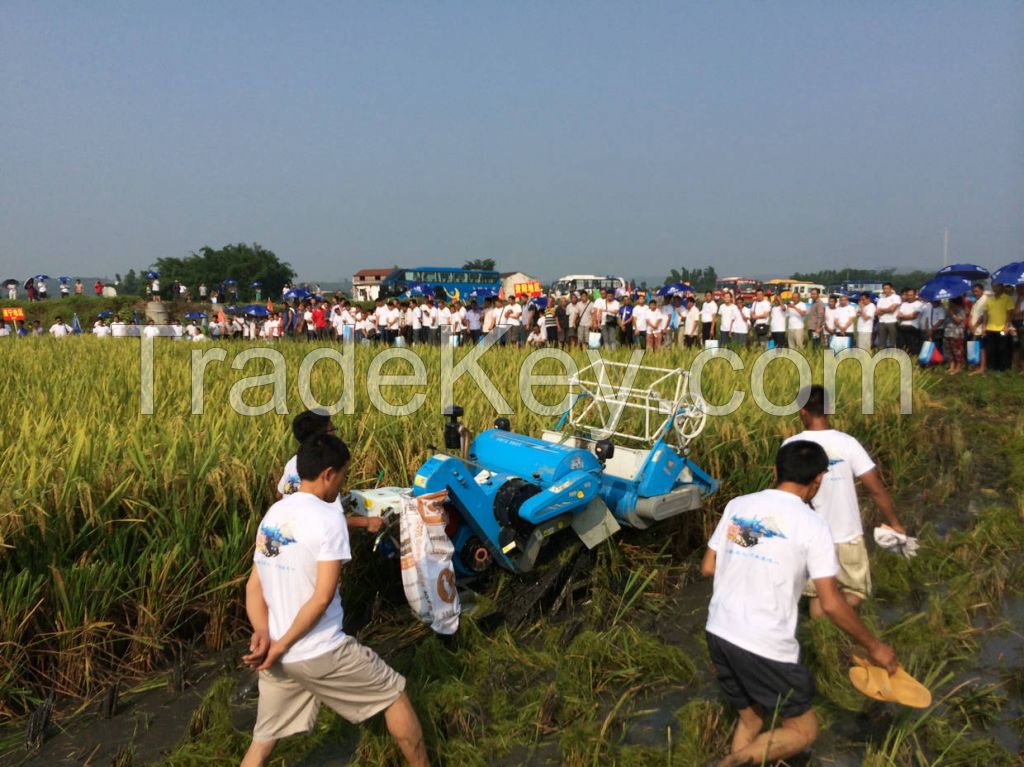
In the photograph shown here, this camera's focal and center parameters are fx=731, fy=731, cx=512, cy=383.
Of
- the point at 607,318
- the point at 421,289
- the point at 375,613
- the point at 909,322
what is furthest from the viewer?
the point at 421,289

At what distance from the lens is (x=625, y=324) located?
16.7 m

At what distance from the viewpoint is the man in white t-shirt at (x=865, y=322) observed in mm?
14438

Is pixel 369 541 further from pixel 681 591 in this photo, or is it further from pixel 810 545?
pixel 810 545

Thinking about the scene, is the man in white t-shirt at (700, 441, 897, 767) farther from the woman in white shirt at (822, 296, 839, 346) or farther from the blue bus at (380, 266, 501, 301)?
the blue bus at (380, 266, 501, 301)

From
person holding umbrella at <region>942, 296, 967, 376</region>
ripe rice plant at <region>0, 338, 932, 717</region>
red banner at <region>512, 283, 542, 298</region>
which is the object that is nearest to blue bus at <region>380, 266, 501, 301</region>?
red banner at <region>512, 283, 542, 298</region>

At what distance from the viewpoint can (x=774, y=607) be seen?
2785 millimetres

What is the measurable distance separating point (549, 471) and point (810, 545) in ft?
7.10

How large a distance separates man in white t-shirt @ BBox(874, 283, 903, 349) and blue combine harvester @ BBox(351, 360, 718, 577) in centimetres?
1048

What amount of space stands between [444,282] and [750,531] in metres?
45.4

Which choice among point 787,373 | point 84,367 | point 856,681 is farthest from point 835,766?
point 84,367

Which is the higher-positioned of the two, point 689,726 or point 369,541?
point 369,541

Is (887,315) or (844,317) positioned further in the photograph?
(844,317)

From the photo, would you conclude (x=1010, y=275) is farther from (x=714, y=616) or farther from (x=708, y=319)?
(x=714, y=616)

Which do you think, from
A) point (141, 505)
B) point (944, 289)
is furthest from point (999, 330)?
point (141, 505)
